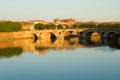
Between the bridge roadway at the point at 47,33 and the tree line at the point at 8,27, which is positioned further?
the bridge roadway at the point at 47,33

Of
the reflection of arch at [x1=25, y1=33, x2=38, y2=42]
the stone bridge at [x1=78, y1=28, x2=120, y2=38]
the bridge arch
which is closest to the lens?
the stone bridge at [x1=78, y1=28, x2=120, y2=38]

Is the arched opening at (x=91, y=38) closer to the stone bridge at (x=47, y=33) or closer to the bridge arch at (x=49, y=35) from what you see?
the stone bridge at (x=47, y=33)

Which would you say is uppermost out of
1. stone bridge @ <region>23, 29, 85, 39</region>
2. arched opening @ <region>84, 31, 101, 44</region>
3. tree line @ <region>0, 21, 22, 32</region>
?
tree line @ <region>0, 21, 22, 32</region>

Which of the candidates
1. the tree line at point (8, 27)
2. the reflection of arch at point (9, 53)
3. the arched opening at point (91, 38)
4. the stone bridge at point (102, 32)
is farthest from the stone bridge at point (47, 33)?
the reflection of arch at point (9, 53)

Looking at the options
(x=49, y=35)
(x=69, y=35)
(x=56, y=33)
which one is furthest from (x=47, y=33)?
(x=69, y=35)

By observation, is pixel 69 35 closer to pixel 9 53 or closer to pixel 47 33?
pixel 47 33

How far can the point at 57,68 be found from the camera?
52.9 ft

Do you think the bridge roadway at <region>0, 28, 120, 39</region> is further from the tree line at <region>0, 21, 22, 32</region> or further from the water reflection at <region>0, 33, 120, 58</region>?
the water reflection at <region>0, 33, 120, 58</region>

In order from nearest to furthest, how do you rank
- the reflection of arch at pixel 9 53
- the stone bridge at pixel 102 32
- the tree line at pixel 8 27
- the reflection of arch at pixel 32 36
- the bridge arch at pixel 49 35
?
the reflection of arch at pixel 9 53, the stone bridge at pixel 102 32, the tree line at pixel 8 27, the bridge arch at pixel 49 35, the reflection of arch at pixel 32 36

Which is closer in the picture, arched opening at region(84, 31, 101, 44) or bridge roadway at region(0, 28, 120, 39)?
arched opening at region(84, 31, 101, 44)

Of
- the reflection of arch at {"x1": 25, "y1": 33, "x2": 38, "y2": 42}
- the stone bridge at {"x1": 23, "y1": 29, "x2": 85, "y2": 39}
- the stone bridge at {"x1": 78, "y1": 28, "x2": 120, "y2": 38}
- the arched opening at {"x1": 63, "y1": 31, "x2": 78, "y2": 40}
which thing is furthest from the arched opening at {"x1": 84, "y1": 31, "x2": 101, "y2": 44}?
the reflection of arch at {"x1": 25, "y1": 33, "x2": 38, "y2": 42}

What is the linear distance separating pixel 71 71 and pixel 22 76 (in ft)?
7.35

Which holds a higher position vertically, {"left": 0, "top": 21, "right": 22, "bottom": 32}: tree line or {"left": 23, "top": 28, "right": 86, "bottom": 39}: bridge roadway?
{"left": 0, "top": 21, "right": 22, "bottom": 32}: tree line

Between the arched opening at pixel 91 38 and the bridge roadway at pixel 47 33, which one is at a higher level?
the bridge roadway at pixel 47 33
